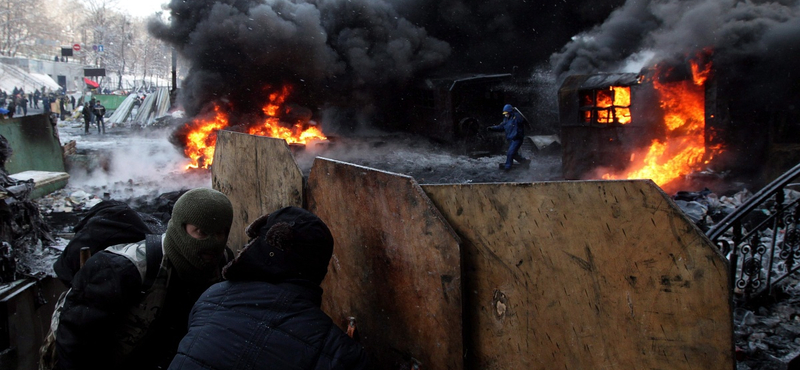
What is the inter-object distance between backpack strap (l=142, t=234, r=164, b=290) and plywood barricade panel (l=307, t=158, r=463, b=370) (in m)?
0.81

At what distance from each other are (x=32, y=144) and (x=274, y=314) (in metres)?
11.0

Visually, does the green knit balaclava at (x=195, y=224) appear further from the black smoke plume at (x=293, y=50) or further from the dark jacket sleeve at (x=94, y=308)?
the black smoke plume at (x=293, y=50)

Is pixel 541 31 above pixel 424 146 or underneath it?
above

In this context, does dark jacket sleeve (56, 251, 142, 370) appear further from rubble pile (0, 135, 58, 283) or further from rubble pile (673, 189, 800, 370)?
rubble pile (673, 189, 800, 370)

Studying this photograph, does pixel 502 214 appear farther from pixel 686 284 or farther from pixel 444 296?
pixel 686 284

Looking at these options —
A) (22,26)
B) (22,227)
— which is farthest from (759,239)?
(22,26)

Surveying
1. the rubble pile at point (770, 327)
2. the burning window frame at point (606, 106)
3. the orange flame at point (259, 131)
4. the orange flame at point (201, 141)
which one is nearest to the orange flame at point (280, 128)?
the orange flame at point (259, 131)

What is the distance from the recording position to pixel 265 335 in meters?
1.56

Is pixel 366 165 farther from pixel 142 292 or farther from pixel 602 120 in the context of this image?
pixel 142 292

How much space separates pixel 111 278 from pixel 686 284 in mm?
2002

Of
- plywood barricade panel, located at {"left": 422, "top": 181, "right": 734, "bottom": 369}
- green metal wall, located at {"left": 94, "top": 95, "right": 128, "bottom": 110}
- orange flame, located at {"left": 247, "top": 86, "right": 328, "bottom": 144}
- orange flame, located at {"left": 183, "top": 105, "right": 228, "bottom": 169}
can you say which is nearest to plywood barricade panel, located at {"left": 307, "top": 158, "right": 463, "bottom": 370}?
plywood barricade panel, located at {"left": 422, "top": 181, "right": 734, "bottom": 369}

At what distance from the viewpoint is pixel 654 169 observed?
9.45 m

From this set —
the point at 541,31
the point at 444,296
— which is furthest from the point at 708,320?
the point at 541,31

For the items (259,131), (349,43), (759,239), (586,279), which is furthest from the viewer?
(349,43)
